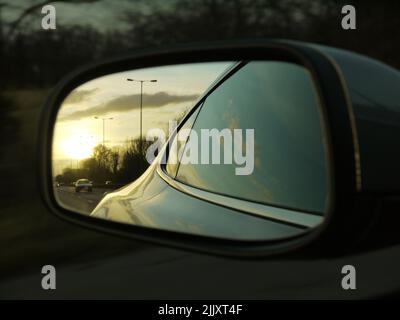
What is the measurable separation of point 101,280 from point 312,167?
3449 millimetres

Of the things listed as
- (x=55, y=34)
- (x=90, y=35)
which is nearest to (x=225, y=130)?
(x=90, y=35)

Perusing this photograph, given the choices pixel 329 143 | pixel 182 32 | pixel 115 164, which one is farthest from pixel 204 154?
pixel 182 32

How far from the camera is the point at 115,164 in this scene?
1.94 metres

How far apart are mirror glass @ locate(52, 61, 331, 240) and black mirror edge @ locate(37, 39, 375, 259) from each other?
2.1 inches

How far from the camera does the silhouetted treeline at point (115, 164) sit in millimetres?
1904

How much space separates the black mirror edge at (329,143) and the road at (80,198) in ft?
0.11

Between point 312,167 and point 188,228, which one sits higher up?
point 312,167

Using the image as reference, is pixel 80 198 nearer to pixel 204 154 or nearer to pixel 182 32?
pixel 204 154

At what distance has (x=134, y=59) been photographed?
6.39 feet

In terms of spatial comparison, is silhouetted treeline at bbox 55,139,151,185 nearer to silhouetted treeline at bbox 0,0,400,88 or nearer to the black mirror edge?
the black mirror edge

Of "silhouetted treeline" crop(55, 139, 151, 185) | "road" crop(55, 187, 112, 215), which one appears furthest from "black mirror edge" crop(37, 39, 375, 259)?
"silhouetted treeline" crop(55, 139, 151, 185)

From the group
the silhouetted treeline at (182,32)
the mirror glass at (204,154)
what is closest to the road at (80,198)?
the mirror glass at (204,154)

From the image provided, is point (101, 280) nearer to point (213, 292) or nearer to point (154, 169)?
point (213, 292)

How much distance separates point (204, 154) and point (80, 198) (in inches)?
18.4
